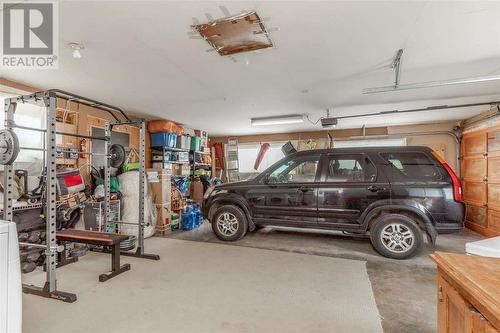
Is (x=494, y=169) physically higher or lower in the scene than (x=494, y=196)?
higher

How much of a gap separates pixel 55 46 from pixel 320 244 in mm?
4582

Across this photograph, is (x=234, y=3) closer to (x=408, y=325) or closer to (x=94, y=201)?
(x=408, y=325)

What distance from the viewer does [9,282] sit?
1.34 metres

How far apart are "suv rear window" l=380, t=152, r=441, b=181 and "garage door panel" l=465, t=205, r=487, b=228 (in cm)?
268

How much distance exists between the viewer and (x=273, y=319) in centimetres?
212

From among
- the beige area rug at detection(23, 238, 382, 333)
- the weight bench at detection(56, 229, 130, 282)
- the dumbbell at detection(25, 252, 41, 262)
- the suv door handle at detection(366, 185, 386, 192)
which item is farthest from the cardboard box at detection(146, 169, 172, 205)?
the suv door handle at detection(366, 185, 386, 192)

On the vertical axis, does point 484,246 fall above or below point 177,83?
below

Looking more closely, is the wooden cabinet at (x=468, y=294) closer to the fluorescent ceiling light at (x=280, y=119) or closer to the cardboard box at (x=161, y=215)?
the fluorescent ceiling light at (x=280, y=119)

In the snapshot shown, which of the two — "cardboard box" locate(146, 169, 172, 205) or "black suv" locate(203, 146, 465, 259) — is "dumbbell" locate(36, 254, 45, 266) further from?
"black suv" locate(203, 146, 465, 259)

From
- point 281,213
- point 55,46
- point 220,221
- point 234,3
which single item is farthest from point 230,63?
point 220,221

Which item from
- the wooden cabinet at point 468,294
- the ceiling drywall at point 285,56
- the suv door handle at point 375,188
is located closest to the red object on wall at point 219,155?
the ceiling drywall at point 285,56

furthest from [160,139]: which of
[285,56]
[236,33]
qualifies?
[236,33]

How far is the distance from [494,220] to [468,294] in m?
5.29

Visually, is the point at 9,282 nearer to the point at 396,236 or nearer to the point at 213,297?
the point at 213,297
